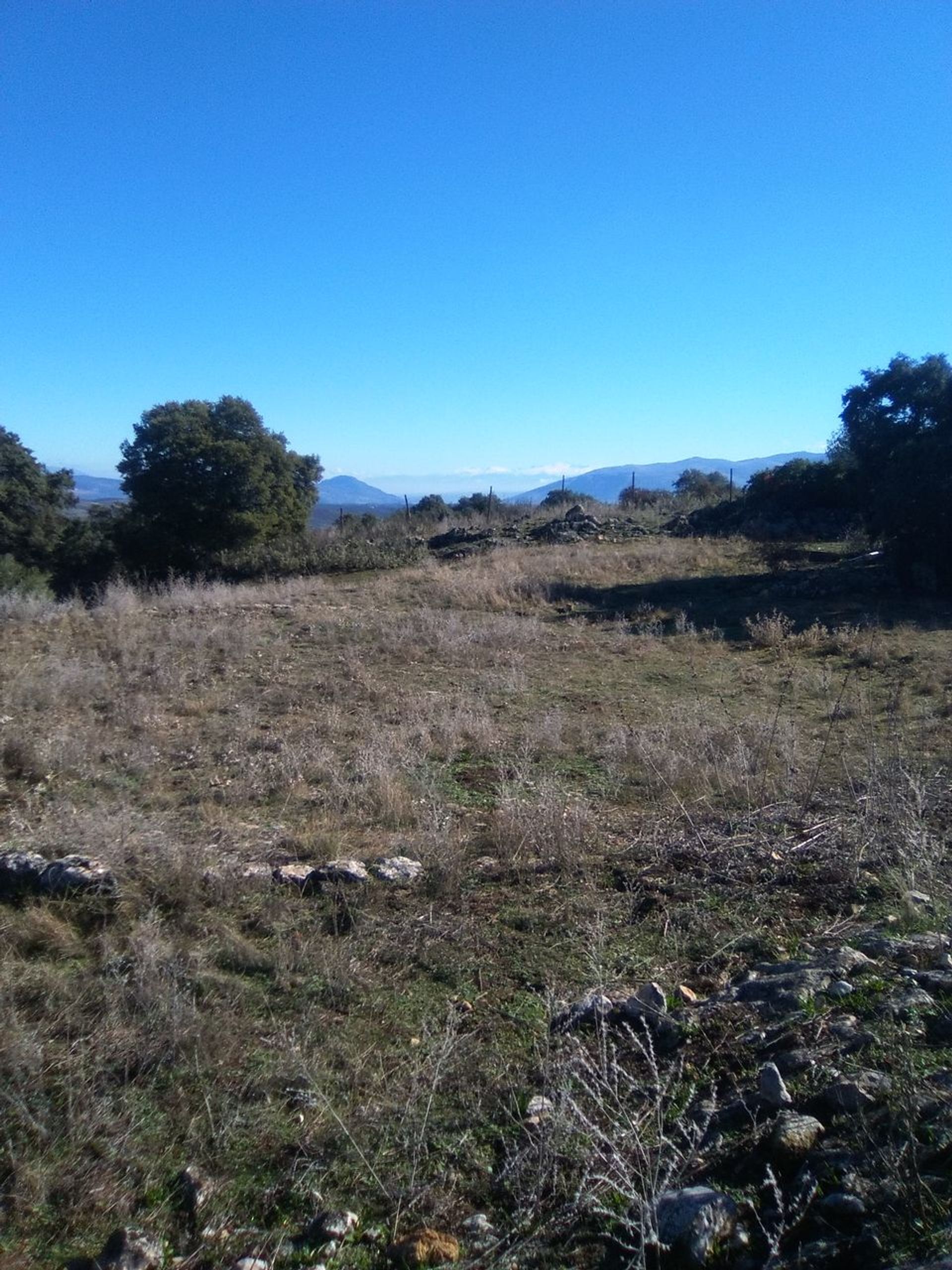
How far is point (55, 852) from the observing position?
436 cm

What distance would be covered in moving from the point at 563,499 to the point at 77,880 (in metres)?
32.9

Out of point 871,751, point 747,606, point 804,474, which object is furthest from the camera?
point 804,474

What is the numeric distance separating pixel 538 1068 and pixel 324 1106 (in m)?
0.68

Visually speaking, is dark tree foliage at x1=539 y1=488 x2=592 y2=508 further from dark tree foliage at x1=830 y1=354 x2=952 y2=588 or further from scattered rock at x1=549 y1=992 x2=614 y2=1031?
scattered rock at x1=549 y1=992 x2=614 y2=1031

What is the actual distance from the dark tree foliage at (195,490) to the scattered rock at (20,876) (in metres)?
19.7

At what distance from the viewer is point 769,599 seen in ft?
51.1

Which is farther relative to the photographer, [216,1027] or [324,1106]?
[216,1027]

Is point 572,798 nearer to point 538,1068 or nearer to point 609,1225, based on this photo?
point 538,1068

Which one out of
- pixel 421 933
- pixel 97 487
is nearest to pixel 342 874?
pixel 421 933

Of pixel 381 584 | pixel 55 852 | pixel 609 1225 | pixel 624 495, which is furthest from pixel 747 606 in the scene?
pixel 624 495

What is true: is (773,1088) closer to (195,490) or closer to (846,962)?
(846,962)

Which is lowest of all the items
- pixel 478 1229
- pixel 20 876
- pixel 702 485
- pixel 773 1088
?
pixel 478 1229

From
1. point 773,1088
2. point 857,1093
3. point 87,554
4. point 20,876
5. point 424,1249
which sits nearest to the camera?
point 424,1249

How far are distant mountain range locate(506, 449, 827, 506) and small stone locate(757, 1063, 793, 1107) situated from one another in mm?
28647
